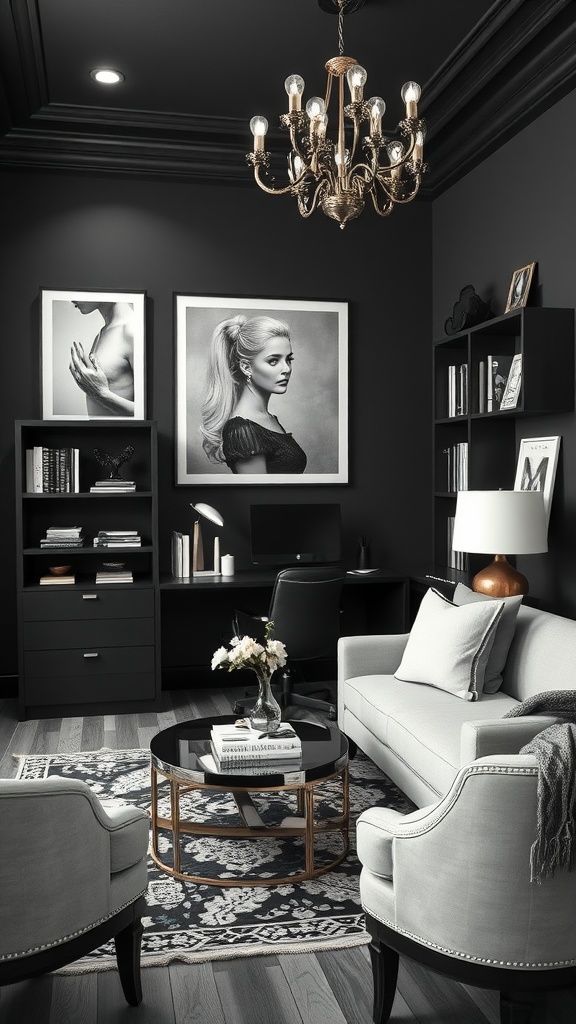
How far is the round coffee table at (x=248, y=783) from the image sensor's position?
291 cm

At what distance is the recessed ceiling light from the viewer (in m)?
4.54

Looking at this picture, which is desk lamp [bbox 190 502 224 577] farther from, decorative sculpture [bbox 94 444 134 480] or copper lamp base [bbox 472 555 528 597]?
copper lamp base [bbox 472 555 528 597]

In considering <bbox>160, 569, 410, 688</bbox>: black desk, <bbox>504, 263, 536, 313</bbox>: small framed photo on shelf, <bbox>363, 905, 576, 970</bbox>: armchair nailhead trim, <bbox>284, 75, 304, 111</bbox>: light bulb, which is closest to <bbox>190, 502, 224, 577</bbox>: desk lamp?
<bbox>160, 569, 410, 688</bbox>: black desk

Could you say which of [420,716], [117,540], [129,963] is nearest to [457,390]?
[117,540]

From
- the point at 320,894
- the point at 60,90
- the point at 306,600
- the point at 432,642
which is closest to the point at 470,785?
the point at 320,894

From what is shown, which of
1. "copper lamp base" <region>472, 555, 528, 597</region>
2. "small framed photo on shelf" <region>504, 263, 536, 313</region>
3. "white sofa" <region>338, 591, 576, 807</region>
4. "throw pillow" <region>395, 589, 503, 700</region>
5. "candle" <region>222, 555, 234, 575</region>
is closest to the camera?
"white sofa" <region>338, 591, 576, 807</region>

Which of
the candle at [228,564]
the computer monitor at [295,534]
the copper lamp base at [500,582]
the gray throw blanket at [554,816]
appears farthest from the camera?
the computer monitor at [295,534]

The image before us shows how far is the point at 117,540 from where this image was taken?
5219 mm

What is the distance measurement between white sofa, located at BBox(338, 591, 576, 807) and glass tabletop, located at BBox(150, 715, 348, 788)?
284 millimetres

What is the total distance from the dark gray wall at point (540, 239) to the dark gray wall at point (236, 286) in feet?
2.07

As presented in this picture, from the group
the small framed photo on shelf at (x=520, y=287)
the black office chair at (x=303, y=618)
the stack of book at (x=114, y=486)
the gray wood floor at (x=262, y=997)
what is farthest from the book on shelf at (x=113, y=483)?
the gray wood floor at (x=262, y=997)

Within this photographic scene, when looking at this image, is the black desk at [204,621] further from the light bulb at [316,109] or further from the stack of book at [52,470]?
the light bulb at [316,109]

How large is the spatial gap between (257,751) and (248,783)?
20 cm

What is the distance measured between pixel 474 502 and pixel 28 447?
273 centimetres
